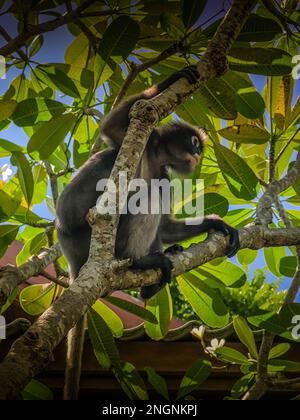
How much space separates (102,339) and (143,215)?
0.70 metres

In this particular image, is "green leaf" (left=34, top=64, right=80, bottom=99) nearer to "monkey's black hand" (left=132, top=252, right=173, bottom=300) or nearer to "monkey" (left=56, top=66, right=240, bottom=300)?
"monkey" (left=56, top=66, right=240, bottom=300)

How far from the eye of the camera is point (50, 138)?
245 cm

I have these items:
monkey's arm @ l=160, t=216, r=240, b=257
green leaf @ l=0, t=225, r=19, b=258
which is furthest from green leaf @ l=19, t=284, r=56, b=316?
monkey's arm @ l=160, t=216, r=240, b=257

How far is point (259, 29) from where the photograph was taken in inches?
82.6

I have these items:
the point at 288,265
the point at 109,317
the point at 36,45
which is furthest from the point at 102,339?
the point at 36,45

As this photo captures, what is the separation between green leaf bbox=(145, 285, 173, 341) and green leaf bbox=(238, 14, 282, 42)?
137 cm

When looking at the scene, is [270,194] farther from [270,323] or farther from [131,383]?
[131,383]

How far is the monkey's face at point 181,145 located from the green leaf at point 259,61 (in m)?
0.90

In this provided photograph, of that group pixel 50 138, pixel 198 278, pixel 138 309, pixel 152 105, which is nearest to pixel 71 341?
pixel 138 309

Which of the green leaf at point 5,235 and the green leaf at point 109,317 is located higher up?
the green leaf at point 5,235

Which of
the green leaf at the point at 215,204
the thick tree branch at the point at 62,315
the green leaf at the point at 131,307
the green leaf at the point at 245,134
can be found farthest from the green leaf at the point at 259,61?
the green leaf at the point at 131,307

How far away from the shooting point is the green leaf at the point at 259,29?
209 cm

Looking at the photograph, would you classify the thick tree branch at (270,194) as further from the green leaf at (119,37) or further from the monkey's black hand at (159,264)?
the green leaf at (119,37)

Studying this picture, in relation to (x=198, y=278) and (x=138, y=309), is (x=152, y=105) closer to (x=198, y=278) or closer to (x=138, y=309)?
(x=138, y=309)
